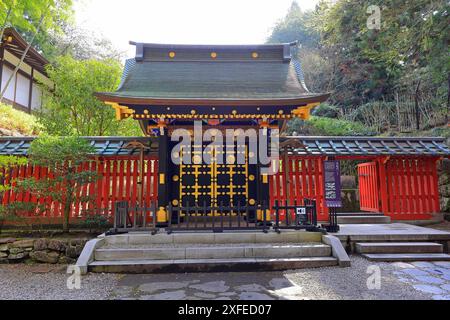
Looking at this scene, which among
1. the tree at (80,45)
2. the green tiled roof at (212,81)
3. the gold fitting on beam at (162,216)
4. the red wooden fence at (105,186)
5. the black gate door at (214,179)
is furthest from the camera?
the tree at (80,45)

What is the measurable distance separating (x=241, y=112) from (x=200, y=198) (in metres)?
2.99

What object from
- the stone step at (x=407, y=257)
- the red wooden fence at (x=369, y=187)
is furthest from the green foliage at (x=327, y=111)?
the stone step at (x=407, y=257)

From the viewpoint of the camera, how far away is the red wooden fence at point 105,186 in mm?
9109

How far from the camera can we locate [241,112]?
806 cm

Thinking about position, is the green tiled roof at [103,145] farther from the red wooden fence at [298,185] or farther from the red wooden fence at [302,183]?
the red wooden fence at [302,183]

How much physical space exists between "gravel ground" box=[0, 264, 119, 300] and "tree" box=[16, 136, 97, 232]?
2036 millimetres

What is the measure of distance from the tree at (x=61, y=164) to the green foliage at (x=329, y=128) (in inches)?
502

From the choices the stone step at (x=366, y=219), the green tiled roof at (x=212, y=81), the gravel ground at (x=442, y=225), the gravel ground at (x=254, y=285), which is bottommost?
the gravel ground at (x=254, y=285)

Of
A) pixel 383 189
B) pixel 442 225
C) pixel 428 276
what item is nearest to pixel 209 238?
pixel 428 276

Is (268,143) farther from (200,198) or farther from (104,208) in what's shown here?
(104,208)

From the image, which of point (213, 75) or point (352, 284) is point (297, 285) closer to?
point (352, 284)

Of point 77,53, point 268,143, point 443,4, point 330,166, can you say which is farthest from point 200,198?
point 77,53

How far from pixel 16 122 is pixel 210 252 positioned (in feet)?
45.7
